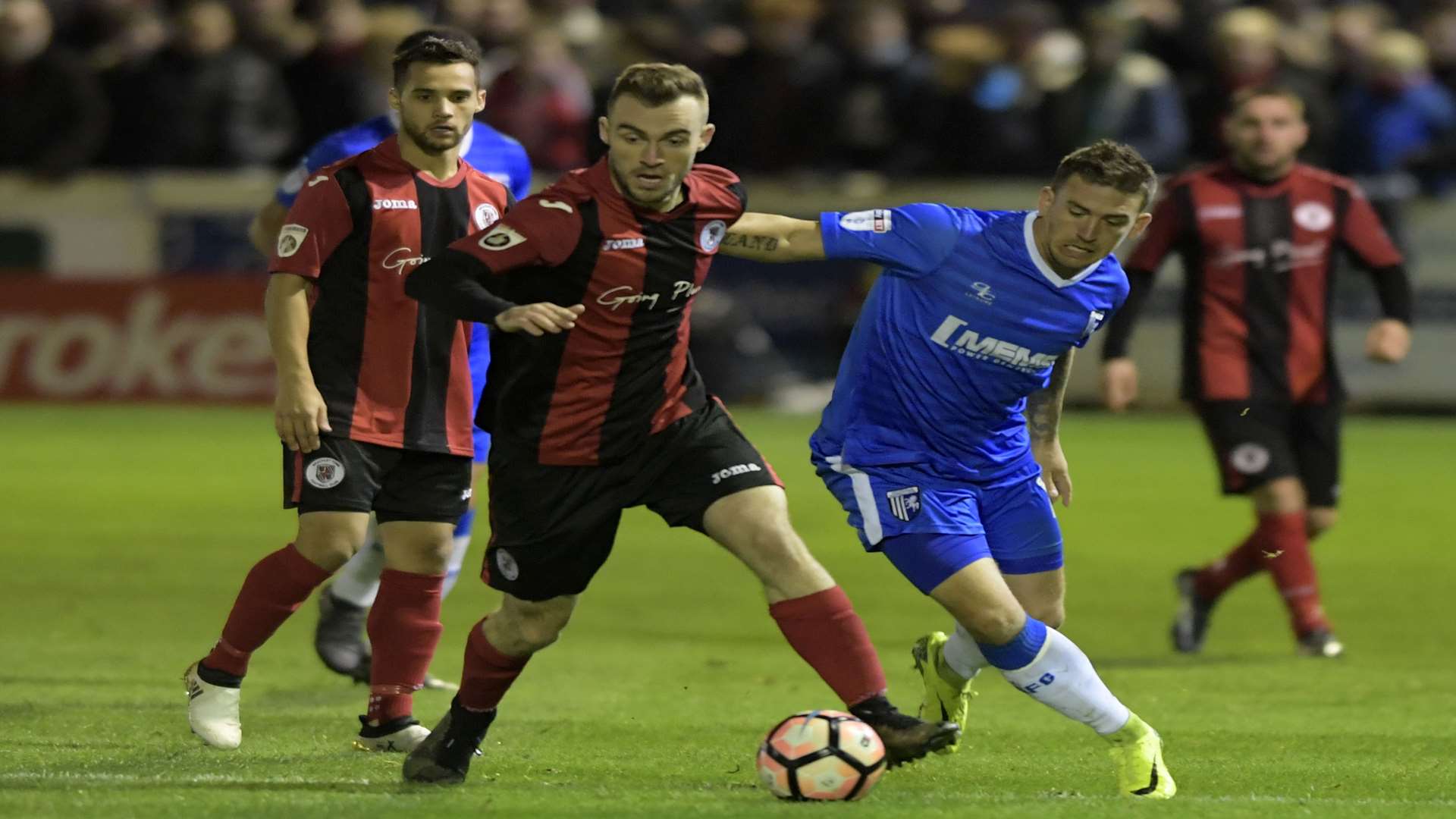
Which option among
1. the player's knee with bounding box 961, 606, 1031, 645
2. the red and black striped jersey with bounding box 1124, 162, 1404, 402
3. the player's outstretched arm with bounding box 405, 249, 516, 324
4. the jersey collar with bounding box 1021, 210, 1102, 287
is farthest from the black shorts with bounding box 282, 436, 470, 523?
the red and black striped jersey with bounding box 1124, 162, 1404, 402

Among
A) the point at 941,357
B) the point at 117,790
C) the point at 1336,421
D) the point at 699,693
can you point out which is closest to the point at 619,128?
the point at 941,357

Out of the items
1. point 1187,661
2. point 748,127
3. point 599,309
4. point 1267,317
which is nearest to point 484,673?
point 599,309

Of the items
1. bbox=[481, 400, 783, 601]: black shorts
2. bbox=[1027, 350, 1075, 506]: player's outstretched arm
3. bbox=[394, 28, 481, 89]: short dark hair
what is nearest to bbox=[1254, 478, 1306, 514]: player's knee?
bbox=[1027, 350, 1075, 506]: player's outstretched arm

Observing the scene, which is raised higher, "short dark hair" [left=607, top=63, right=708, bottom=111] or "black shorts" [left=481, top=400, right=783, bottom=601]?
"short dark hair" [left=607, top=63, right=708, bottom=111]

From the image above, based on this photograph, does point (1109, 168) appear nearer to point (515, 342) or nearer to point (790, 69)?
point (515, 342)

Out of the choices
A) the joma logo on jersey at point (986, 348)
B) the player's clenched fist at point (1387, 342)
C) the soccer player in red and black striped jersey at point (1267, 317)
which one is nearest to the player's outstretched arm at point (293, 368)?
the joma logo on jersey at point (986, 348)

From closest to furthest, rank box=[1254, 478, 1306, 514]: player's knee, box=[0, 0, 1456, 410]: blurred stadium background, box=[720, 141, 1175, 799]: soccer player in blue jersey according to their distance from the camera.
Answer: box=[720, 141, 1175, 799]: soccer player in blue jersey, box=[1254, 478, 1306, 514]: player's knee, box=[0, 0, 1456, 410]: blurred stadium background

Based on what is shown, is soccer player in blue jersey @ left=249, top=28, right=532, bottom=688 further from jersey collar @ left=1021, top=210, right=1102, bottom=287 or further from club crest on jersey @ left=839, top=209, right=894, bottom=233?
jersey collar @ left=1021, top=210, right=1102, bottom=287

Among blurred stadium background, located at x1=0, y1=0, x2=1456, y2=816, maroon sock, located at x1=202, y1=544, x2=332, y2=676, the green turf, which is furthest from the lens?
blurred stadium background, located at x1=0, y1=0, x2=1456, y2=816

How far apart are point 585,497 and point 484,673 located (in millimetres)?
554

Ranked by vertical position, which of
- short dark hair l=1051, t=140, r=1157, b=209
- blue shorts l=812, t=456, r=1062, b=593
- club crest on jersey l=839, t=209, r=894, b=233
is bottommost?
blue shorts l=812, t=456, r=1062, b=593

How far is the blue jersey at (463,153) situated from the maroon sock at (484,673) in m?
1.96

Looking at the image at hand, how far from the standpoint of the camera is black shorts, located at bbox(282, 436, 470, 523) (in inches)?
256

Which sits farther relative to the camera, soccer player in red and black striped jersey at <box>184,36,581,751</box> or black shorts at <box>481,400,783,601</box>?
soccer player in red and black striped jersey at <box>184,36,581,751</box>
